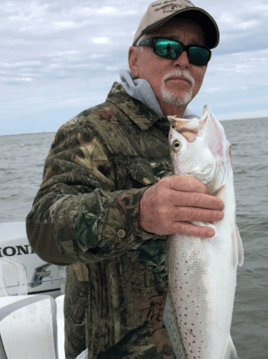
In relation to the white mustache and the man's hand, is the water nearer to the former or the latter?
the white mustache

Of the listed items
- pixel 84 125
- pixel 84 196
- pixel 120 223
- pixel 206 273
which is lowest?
pixel 206 273

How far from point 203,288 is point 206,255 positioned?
175 mm

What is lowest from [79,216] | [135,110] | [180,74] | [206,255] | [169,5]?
[206,255]

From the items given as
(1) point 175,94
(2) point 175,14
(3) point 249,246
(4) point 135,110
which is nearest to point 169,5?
(2) point 175,14

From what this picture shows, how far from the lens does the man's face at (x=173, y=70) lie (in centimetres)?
248

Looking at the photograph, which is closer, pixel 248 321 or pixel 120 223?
pixel 120 223

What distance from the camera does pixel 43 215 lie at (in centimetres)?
175

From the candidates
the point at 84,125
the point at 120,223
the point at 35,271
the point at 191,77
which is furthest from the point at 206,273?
the point at 35,271

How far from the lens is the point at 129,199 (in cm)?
162

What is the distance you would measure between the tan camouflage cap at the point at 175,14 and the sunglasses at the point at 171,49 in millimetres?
76

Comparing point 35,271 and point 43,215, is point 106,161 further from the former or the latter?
point 35,271

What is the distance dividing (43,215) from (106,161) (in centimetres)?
49

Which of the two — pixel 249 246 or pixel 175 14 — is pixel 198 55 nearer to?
pixel 175 14

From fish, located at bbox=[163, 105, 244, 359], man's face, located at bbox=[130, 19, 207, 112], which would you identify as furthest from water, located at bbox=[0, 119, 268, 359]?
man's face, located at bbox=[130, 19, 207, 112]
